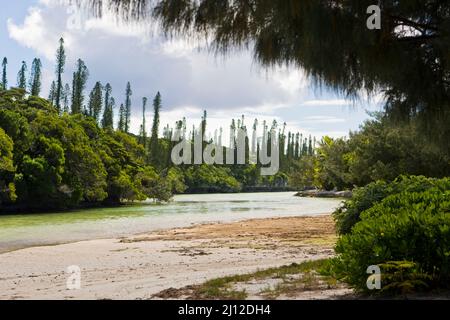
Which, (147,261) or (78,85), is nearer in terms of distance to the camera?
(147,261)

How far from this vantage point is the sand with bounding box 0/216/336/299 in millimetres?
8578

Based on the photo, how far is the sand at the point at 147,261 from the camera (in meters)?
8.58

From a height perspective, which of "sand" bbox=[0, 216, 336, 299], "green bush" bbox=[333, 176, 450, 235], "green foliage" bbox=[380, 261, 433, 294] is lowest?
"sand" bbox=[0, 216, 336, 299]

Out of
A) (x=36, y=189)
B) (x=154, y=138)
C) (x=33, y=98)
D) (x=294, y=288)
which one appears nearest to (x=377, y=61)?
(x=294, y=288)

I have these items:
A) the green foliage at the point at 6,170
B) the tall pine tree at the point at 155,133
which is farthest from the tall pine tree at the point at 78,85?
the green foliage at the point at 6,170

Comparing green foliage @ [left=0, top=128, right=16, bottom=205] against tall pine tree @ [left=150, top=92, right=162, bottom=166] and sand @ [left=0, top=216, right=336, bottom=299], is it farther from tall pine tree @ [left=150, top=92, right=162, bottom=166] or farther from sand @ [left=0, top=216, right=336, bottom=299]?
tall pine tree @ [left=150, top=92, right=162, bottom=166]

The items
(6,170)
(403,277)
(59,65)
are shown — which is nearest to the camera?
(403,277)

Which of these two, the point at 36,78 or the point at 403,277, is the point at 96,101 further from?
the point at 403,277

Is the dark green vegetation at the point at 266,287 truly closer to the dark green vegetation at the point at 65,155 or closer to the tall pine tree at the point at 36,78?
the dark green vegetation at the point at 65,155

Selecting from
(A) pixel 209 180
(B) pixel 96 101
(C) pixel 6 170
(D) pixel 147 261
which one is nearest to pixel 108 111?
(B) pixel 96 101

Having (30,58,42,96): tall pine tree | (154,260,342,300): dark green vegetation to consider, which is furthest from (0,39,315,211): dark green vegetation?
(154,260,342,300): dark green vegetation

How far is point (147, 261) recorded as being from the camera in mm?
13164

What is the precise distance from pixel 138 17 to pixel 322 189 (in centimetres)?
8090
